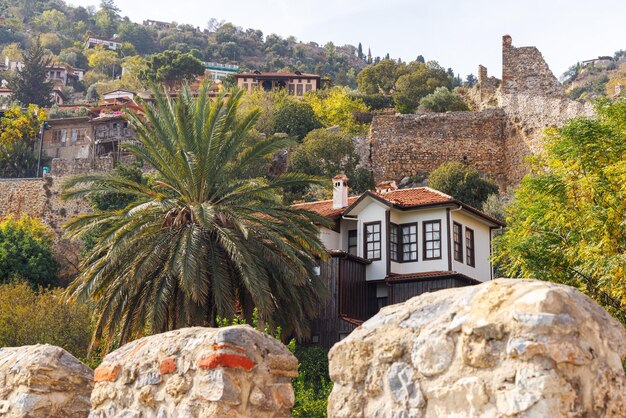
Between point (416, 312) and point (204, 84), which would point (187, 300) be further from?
point (416, 312)

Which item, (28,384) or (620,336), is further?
(28,384)

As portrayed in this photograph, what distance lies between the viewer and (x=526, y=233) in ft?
71.5

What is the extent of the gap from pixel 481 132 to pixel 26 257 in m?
25.8

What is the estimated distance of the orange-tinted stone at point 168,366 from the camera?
20.8 ft

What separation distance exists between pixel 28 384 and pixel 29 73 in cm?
9981

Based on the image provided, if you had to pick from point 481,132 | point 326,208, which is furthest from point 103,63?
point 326,208

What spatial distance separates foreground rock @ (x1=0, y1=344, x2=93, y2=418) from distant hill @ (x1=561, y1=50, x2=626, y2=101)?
335ft

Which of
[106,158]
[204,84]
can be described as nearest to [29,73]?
[106,158]

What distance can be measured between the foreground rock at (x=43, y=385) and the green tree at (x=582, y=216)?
1214 centimetres

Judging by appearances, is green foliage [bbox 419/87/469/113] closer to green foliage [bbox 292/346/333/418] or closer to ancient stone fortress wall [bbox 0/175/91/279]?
ancient stone fortress wall [bbox 0/175/91/279]

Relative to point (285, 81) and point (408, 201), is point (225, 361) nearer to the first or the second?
point (408, 201)

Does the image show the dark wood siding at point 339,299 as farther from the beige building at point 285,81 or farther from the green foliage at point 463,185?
the beige building at point 285,81

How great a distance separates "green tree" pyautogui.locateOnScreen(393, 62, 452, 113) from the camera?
67.8 metres

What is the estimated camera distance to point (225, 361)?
19.8 feet
